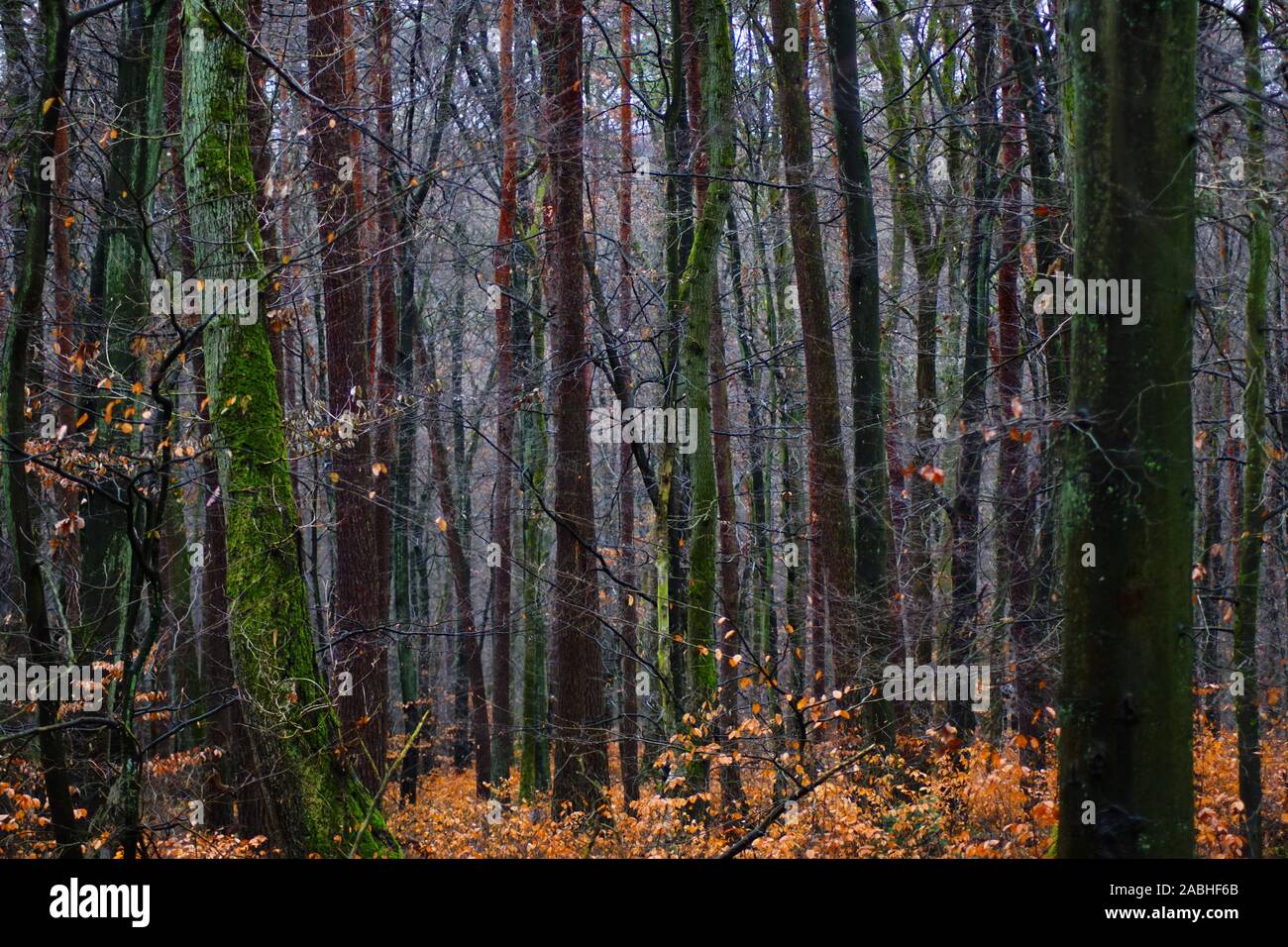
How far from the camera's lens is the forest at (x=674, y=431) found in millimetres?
4887

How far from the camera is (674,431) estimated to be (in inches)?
429

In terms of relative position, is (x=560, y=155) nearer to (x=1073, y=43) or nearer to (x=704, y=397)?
(x=704, y=397)

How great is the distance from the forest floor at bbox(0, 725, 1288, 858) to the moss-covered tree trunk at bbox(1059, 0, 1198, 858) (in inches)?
79.2

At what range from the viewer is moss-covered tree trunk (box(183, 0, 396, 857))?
6488mm

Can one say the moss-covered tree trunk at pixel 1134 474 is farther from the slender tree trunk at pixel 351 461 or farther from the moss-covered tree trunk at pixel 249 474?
the slender tree trunk at pixel 351 461

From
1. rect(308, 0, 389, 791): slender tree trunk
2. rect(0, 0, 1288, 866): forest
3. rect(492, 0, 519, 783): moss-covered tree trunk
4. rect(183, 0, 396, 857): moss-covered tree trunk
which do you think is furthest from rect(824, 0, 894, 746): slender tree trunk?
rect(183, 0, 396, 857): moss-covered tree trunk

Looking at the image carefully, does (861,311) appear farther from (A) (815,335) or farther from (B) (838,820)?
(B) (838,820)

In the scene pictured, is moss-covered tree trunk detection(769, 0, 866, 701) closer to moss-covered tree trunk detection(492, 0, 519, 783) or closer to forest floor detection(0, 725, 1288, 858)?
forest floor detection(0, 725, 1288, 858)

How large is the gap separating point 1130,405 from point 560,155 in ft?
28.6

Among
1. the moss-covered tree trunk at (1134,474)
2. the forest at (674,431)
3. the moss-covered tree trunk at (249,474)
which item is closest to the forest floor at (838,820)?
the forest at (674,431)

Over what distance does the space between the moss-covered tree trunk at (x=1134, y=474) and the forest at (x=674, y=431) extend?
19 millimetres

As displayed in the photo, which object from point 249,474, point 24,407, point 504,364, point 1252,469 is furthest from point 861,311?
point 24,407

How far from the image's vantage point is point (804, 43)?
14.3 meters

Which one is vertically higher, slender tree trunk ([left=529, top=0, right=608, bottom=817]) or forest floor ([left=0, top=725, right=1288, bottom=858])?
slender tree trunk ([left=529, top=0, right=608, bottom=817])
